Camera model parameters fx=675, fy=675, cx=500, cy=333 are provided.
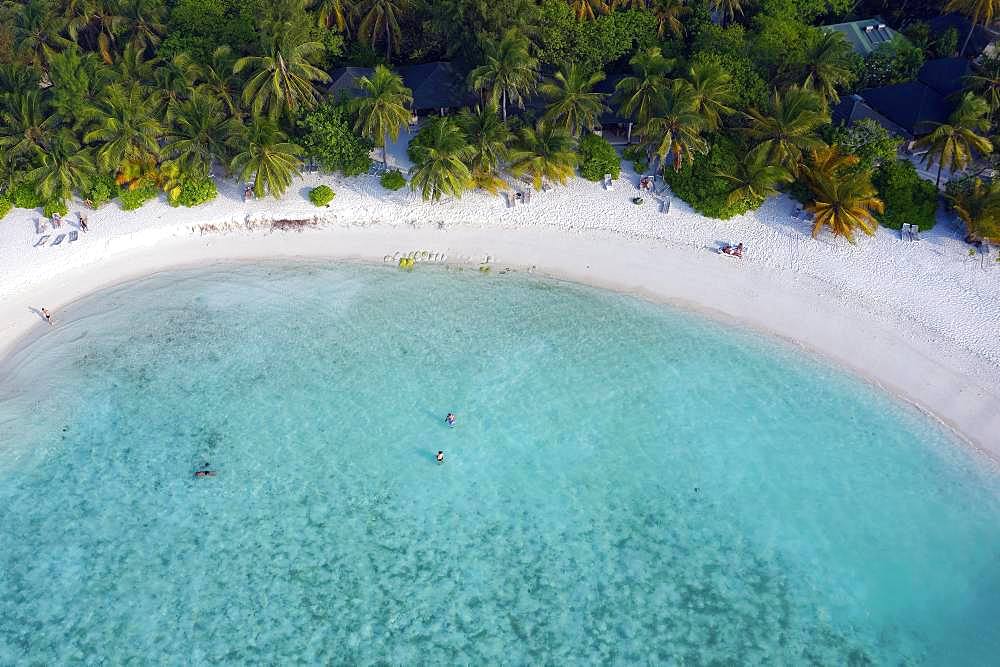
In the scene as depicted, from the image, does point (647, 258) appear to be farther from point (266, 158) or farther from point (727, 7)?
point (266, 158)

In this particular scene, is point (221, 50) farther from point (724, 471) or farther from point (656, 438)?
point (724, 471)

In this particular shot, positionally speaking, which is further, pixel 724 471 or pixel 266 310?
pixel 266 310

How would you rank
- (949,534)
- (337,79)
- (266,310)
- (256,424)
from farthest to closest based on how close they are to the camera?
(337,79) → (266,310) → (256,424) → (949,534)

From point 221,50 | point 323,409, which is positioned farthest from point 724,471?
point 221,50

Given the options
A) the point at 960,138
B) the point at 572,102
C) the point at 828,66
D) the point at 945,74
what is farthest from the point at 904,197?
the point at 572,102

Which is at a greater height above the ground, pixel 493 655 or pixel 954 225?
pixel 954 225
